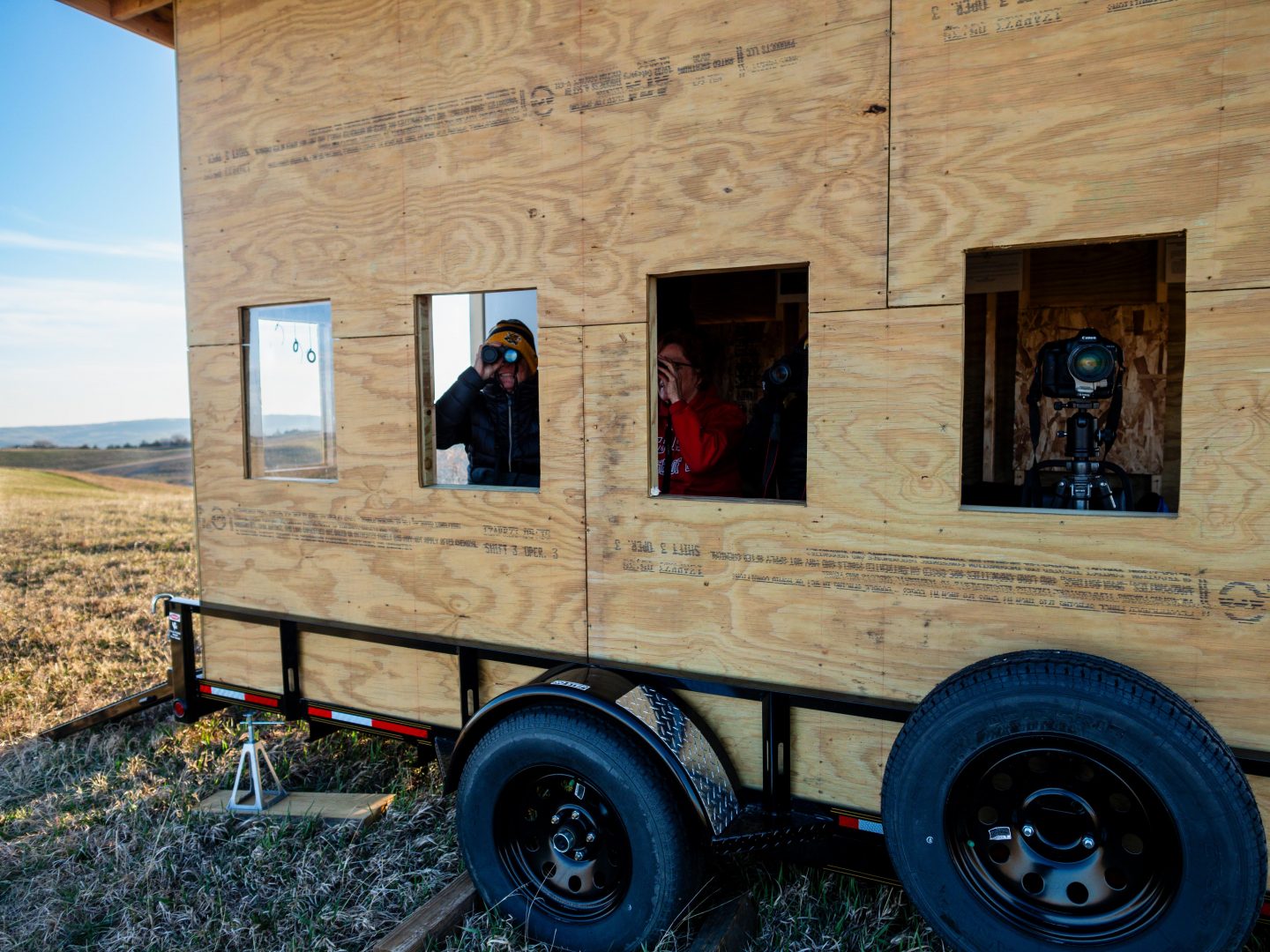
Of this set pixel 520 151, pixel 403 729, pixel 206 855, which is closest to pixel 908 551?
pixel 520 151

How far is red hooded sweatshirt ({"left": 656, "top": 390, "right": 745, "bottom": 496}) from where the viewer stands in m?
3.81

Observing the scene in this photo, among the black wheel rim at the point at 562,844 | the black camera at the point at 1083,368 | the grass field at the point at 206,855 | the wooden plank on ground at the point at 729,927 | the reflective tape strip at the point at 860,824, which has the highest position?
the black camera at the point at 1083,368

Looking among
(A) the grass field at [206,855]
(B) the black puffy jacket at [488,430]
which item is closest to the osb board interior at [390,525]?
(B) the black puffy jacket at [488,430]

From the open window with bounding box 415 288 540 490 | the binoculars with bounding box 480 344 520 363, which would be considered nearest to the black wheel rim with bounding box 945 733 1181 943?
the open window with bounding box 415 288 540 490

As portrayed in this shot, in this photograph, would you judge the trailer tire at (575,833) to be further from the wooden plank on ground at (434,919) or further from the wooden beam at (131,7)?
the wooden beam at (131,7)

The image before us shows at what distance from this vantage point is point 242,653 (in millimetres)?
4324

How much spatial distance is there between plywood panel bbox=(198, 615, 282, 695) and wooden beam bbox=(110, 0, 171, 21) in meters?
3.08

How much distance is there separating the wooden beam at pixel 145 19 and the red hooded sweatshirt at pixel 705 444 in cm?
329

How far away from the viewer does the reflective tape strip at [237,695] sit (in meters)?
4.25

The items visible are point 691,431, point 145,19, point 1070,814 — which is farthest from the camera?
point 145,19

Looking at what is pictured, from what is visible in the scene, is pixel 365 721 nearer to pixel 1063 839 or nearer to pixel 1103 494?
pixel 1063 839

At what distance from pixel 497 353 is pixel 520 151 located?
103 cm

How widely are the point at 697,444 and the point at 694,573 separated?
85 centimetres

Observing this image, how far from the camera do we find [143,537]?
12984 mm
